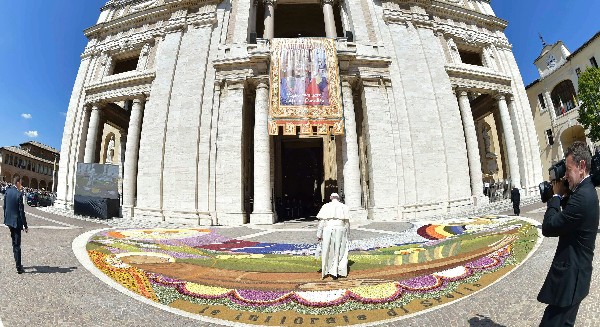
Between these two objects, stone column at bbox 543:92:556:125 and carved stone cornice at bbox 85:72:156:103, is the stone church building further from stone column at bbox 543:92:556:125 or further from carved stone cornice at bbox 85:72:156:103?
stone column at bbox 543:92:556:125

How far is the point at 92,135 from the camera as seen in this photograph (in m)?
22.9

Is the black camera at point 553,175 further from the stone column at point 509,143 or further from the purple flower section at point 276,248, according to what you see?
the stone column at point 509,143

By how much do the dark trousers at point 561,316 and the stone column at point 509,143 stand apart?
24.0m

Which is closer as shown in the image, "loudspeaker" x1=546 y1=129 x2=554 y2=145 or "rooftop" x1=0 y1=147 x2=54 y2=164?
"loudspeaker" x1=546 y1=129 x2=554 y2=145

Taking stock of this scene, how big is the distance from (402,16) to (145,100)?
21.1 meters

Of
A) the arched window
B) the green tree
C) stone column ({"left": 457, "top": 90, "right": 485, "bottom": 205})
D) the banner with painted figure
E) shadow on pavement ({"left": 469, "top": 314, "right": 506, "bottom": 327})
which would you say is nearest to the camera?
shadow on pavement ({"left": 469, "top": 314, "right": 506, "bottom": 327})

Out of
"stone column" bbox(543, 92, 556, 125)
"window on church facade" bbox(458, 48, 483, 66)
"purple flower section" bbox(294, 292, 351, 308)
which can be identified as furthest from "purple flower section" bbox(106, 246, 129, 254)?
"stone column" bbox(543, 92, 556, 125)

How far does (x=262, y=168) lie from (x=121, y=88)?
47.5 ft

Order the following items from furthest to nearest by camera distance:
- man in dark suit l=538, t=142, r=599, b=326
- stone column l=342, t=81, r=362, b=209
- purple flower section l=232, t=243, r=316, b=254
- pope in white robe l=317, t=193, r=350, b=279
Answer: stone column l=342, t=81, r=362, b=209 < purple flower section l=232, t=243, r=316, b=254 < pope in white robe l=317, t=193, r=350, b=279 < man in dark suit l=538, t=142, r=599, b=326

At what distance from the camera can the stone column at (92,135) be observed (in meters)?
22.8

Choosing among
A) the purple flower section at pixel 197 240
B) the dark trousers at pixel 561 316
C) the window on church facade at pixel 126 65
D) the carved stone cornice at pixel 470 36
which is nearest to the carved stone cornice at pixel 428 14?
the carved stone cornice at pixel 470 36

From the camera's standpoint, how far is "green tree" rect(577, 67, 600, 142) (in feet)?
67.7

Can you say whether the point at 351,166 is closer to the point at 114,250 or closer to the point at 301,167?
the point at 301,167

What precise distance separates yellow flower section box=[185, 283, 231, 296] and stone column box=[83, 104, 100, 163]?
76.1 feet
